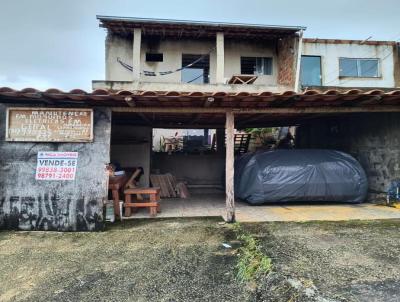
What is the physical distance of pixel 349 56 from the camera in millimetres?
14531

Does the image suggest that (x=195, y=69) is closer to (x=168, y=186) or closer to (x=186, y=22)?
(x=186, y=22)

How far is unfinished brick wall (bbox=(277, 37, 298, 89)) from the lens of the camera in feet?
37.2

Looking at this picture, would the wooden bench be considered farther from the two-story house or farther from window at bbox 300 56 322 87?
window at bbox 300 56 322 87

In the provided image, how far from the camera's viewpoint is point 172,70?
462 inches

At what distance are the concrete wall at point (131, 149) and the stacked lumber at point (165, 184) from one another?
436mm

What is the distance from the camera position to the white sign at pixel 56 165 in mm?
5625

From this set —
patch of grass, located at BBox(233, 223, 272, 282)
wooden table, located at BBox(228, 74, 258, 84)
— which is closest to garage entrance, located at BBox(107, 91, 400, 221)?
patch of grass, located at BBox(233, 223, 272, 282)

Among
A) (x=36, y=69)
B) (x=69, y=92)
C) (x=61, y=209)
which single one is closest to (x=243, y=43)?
(x=69, y=92)

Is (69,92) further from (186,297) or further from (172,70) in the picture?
(172,70)

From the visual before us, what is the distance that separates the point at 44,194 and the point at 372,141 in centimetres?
887

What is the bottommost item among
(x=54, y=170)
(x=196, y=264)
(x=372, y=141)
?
(x=196, y=264)

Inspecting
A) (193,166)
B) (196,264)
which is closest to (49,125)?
(196,264)

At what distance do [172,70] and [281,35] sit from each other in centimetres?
494

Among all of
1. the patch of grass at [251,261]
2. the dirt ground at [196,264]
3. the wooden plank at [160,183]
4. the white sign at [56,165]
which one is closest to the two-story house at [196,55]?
the wooden plank at [160,183]
